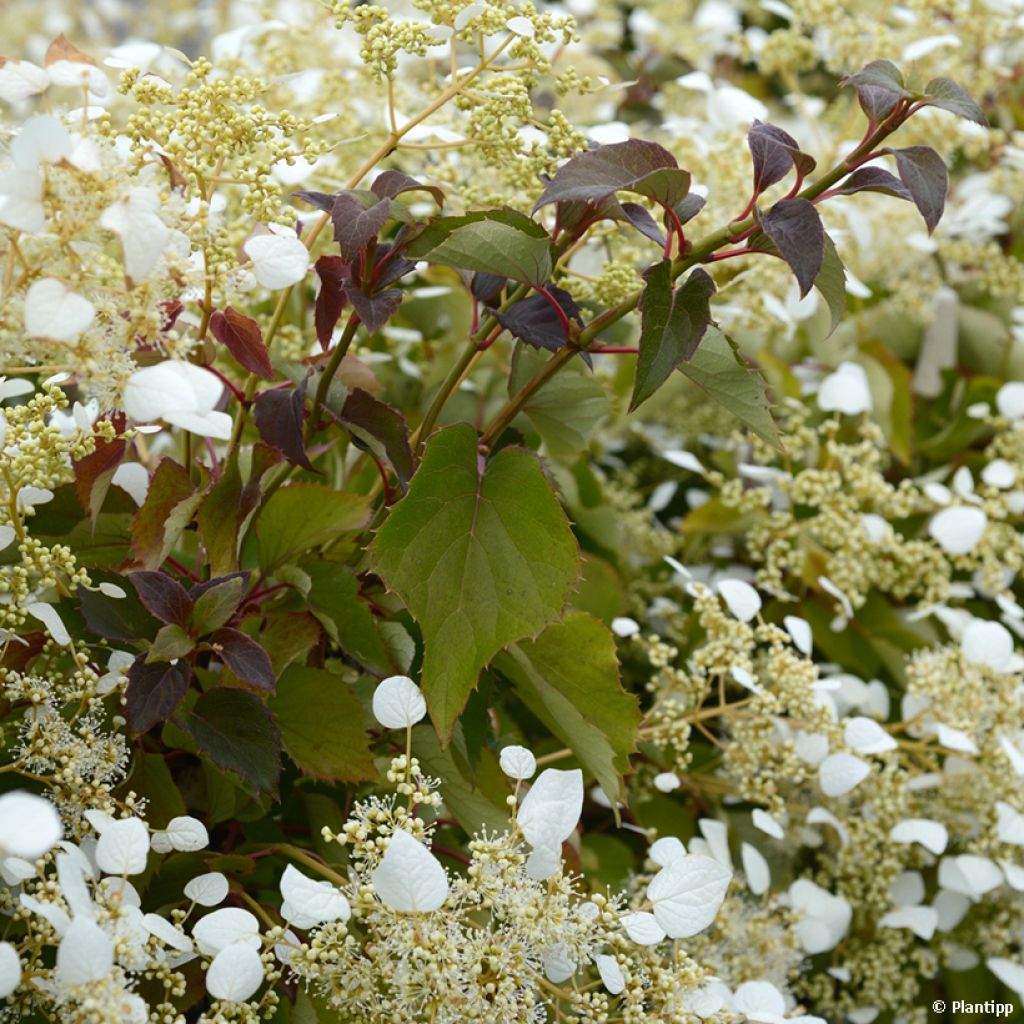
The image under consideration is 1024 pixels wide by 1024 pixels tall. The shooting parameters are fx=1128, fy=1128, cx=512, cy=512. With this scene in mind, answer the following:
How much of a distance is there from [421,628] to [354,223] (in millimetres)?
186

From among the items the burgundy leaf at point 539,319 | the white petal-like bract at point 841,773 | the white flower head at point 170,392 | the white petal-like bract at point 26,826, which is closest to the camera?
the white petal-like bract at point 26,826

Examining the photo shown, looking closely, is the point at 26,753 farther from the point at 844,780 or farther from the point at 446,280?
the point at 446,280

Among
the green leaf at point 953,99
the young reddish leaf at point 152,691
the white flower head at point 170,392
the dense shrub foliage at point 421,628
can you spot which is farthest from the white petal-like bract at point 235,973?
the green leaf at point 953,99

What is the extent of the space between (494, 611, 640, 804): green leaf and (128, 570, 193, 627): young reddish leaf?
0.16m

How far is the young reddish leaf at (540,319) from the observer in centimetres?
54

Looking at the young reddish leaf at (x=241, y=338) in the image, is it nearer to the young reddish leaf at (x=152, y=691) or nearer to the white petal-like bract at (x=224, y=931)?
the young reddish leaf at (x=152, y=691)

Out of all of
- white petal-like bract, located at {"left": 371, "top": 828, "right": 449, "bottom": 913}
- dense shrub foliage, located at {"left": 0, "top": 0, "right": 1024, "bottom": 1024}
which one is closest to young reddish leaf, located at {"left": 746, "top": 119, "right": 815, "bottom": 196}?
dense shrub foliage, located at {"left": 0, "top": 0, "right": 1024, "bottom": 1024}

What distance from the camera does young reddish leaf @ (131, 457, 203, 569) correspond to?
1.82 feet

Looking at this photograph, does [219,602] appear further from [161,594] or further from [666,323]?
[666,323]

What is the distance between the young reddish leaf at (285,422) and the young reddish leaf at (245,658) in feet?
0.30

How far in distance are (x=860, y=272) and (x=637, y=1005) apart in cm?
93

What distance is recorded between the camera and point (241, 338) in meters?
0.54

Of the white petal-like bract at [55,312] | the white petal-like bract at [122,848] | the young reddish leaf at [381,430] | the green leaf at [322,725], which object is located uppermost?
the white petal-like bract at [55,312]

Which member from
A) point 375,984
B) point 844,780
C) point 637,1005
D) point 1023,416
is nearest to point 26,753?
point 375,984
